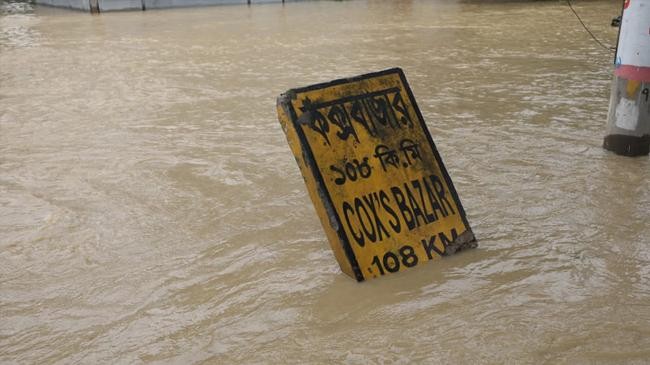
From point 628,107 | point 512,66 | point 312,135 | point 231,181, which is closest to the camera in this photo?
point 312,135

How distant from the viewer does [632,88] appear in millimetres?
4734

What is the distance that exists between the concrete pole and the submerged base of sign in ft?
7.25

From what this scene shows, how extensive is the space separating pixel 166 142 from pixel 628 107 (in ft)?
11.8

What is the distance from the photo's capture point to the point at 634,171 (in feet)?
14.8

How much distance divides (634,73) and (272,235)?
9.62ft

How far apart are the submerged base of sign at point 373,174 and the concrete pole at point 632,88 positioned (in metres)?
2.21

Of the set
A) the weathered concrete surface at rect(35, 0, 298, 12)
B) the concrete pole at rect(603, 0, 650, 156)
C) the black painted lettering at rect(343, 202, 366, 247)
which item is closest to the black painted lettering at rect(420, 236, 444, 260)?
Result: the black painted lettering at rect(343, 202, 366, 247)

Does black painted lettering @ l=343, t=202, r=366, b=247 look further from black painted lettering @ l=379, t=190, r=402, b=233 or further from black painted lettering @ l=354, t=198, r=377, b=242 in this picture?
black painted lettering @ l=379, t=190, r=402, b=233

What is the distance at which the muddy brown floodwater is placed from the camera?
259cm

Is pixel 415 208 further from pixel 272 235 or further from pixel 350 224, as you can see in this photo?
pixel 272 235

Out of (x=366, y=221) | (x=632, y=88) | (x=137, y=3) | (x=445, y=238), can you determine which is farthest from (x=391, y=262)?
(x=137, y=3)

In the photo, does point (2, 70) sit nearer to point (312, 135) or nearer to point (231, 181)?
point (231, 181)

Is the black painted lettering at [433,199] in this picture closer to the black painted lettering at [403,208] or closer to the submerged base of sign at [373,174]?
the submerged base of sign at [373,174]

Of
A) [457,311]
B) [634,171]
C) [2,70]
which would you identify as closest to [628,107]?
[634,171]
